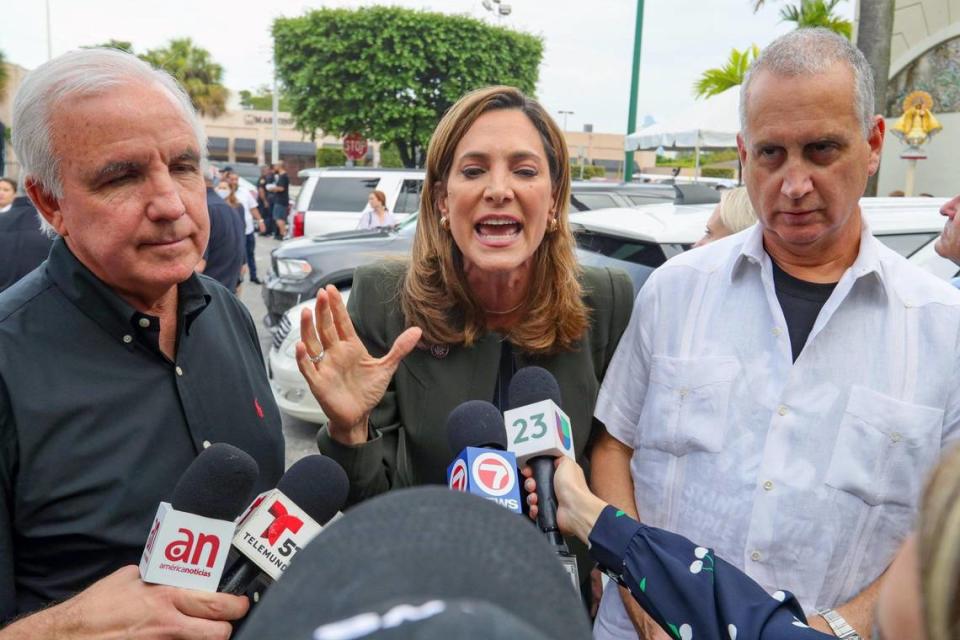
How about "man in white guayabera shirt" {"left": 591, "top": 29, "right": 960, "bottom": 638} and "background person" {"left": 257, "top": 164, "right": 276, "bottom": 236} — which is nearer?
"man in white guayabera shirt" {"left": 591, "top": 29, "right": 960, "bottom": 638}

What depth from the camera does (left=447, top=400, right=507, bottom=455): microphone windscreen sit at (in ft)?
5.27

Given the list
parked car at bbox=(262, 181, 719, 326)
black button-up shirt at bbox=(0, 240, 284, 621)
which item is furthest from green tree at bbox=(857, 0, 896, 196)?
black button-up shirt at bbox=(0, 240, 284, 621)

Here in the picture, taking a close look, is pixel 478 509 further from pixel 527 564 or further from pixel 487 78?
pixel 487 78

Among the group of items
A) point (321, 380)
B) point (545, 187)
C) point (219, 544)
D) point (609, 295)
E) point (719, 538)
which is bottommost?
point (719, 538)

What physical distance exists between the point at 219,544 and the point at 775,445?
124 cm

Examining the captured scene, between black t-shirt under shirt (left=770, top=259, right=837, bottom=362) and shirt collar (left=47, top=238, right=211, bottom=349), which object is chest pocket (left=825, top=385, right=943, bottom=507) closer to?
black t-shirt under shirt (left=770, top=259, right=837, bottom=362)

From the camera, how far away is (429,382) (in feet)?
7.44

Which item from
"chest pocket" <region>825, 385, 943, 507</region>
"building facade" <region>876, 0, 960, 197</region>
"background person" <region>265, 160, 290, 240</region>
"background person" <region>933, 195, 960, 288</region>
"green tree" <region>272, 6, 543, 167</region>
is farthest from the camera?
Answer: "green tree" <region>272, 6, 543, 167</region>

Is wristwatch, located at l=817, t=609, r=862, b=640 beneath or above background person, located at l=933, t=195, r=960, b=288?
beneath

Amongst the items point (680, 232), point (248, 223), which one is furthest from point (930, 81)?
point (680, 232)

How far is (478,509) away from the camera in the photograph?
64 centimetres

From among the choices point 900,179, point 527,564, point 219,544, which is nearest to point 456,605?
point 527,564

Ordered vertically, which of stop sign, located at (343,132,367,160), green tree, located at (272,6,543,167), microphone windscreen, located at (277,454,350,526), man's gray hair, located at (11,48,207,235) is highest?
green tree, located at (272,6,543,167)

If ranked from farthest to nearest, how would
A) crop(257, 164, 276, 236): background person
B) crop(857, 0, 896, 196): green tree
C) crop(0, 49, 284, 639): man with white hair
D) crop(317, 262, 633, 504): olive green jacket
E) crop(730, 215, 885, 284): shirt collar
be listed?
crop(257, 164, 276, 236): background person < crop(857, 0, 896, 196): green tree < crop(317, 262, 633, 504): olive green jacket < crop(730, 215, 885, 284): shirt collar < crop(0, 49, 284, 639): man with white hair
